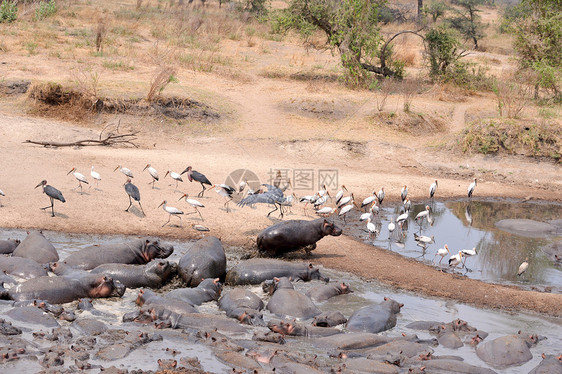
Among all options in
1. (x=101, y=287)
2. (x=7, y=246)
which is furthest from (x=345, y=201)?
(x=7, y=246)

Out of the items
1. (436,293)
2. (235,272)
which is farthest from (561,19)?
(235,272)

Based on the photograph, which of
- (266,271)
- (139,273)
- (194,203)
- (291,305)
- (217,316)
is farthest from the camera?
(194,203)

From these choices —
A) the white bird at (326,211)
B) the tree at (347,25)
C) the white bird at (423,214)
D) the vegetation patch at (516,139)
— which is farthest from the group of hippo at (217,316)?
the tree at (347,25)

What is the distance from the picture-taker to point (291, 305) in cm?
844

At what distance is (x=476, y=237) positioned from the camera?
44.0 ft

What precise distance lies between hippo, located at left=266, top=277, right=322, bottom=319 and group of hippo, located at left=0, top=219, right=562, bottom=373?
0.01 m

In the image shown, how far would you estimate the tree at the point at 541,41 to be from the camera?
22.2 m

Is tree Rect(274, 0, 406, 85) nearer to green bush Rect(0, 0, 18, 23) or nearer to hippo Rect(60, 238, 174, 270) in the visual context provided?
green bush Rect(0, 0, 18, 23)

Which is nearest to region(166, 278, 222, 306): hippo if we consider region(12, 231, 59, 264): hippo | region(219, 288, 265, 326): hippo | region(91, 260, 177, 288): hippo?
region(219, 288, 265, 326): hippo

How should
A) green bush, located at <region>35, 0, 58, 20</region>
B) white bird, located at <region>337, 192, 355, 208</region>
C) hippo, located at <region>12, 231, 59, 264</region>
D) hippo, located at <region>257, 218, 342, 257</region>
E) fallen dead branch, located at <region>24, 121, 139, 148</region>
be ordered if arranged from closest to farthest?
1. hippo, located at <region>12, 231, 59, 264</region>
2. hippo, located at <region>257, 218, 342, 257</region>
3. white bird, located at <region>337, 192, 355, 208</region>
4. fallen dead branch, located at <region>24, 121, 139, 148</region>
5. green bush, located at <region>35, 0, 58, 20</region>

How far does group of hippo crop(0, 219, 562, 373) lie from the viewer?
273 inches

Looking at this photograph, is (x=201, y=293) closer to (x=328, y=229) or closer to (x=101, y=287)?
(x=101, y=287)

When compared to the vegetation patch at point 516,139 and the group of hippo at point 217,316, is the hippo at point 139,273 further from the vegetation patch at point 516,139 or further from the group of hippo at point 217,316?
the vegetation patch at point 516,139

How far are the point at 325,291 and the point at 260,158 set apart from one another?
802 cm
